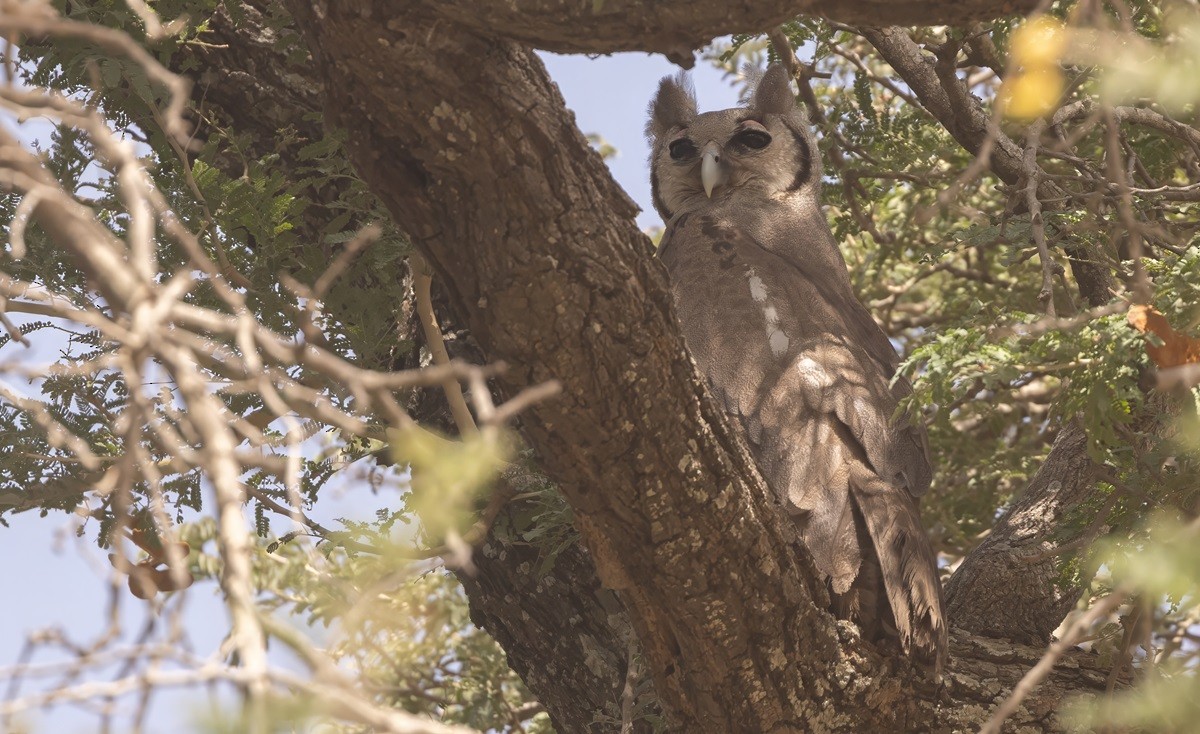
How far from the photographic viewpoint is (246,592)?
1.48 m

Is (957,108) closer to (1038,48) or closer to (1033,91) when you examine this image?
(1033,91)

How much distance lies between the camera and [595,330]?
255 centimetres

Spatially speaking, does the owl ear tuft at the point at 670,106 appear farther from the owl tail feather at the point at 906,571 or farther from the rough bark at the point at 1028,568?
the owl tail feather at the point at 906,571

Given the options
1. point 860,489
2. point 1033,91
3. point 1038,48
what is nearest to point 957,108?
point 860,489

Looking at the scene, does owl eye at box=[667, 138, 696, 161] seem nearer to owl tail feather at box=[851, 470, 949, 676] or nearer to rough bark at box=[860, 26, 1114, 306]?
rough bark at box=[860, 26, 1114, 306]

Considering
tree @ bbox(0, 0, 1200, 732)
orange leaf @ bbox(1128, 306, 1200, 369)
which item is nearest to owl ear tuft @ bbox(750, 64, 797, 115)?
tree @ bbox(0, 0, 1200, 732)

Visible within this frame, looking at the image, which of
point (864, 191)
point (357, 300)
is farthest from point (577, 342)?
point (864, 191)

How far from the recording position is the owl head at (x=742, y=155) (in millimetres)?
5320

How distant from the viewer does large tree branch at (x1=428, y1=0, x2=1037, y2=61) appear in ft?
7.59

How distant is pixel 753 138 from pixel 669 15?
3.07 meters

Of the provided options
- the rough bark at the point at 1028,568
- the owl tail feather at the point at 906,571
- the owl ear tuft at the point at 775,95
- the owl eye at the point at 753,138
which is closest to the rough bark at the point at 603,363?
the owl tail feather at the point at 906,571

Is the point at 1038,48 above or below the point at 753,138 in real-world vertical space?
below

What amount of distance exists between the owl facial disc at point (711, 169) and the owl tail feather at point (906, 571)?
1988 mm

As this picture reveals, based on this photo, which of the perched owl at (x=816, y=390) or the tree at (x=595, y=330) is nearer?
the tree at (x=595, y=330)
